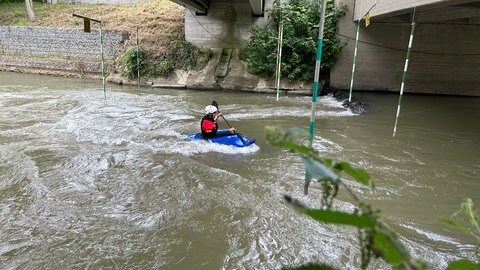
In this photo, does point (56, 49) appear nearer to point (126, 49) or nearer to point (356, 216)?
point (126, 49)

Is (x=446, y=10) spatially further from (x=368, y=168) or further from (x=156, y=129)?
(x=156, y=129)

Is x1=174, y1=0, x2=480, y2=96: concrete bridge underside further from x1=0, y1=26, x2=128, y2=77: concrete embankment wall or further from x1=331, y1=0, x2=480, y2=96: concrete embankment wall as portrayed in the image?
x1=0, y1=26, x2=128, y2=77: concrete embankment wall

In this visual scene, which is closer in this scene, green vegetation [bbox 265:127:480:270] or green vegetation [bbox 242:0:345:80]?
green vegetation [bbox 265:127:480:270]

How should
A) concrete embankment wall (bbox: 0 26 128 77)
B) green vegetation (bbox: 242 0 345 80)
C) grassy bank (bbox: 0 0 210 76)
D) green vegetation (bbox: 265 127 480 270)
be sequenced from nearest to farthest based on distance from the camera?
green vegetation (bbox: 265 127 480 270) → green vegetation (bbox: 242 0 345 80) → grassy bank (bbox: 0 0 210 76) → concrete embankment wall (bbox: 0 26 128 77)

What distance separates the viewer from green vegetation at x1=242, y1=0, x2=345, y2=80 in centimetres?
1315

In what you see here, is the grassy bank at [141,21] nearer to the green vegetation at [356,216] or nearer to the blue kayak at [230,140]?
the blue kayak at [230,140]

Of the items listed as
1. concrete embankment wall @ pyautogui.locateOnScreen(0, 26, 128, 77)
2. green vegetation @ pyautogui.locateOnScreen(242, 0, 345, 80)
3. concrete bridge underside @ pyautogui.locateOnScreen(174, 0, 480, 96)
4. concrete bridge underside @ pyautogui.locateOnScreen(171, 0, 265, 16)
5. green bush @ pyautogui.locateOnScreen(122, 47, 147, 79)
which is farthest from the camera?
concrete embankment wall @ pyautogui.locateOnScreen(0, 26, 128, 77)

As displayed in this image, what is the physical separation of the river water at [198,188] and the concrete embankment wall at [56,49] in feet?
23.4

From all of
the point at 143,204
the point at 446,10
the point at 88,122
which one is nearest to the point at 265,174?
the point at 143,204

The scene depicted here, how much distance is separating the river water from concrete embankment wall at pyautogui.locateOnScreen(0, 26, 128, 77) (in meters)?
7.13

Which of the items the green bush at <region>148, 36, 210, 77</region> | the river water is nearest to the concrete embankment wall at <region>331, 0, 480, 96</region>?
the river water

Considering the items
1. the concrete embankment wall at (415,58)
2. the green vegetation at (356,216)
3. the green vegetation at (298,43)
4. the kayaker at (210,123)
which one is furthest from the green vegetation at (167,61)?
the green vegetation at (356,216)

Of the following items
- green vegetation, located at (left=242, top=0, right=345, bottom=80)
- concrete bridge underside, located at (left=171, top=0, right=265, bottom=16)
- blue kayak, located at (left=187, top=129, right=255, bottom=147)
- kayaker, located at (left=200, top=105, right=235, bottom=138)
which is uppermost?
concrete bridge underside, located at (left=171, top=0, right=265, bottom=16)

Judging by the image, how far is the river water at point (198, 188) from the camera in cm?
A: 378
